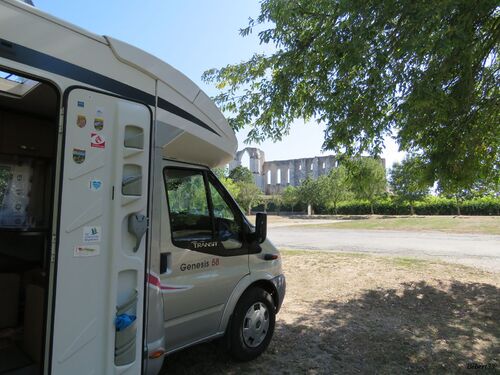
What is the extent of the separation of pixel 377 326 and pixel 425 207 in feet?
138

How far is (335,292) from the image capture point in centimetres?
824

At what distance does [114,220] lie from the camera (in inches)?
105

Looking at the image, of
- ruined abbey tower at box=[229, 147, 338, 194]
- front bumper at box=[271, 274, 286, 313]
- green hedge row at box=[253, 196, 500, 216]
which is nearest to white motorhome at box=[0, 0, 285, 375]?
front bumper at box=[271, 274, 286, 313]

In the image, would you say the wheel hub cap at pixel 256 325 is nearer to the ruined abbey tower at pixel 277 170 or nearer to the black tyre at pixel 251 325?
the black tyre at pixel 251 325

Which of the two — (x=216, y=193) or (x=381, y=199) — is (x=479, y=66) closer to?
(x=216, y=193)

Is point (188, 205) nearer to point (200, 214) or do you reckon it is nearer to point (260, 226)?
point (200, 214)

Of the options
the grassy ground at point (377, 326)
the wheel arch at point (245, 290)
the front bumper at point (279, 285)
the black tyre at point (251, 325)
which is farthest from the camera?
the front bumper at point (279, 285)

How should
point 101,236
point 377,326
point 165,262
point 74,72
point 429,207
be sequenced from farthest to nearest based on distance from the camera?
point 429,207 → point 377,326 → point 165,262 → point 101,236 → point 74,72

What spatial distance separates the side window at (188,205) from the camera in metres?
3.71

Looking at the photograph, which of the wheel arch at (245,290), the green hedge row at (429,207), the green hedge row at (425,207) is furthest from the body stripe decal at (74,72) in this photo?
the green hedge row at (429,207)

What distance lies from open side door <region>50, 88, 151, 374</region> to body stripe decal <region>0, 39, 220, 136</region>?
78mm

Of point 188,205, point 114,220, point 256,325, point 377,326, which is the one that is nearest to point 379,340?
point 377,326

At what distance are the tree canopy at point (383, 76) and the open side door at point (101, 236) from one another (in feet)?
9.33

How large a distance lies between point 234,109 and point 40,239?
3344mm
